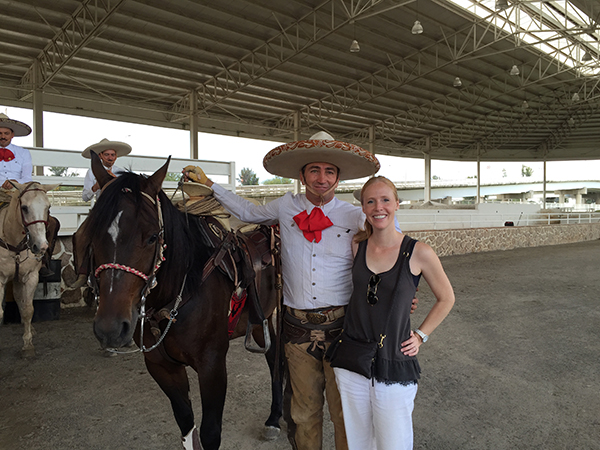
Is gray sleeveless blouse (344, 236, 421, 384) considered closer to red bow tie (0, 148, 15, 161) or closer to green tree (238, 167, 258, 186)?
red bow tie (0, 148, 15, 161)

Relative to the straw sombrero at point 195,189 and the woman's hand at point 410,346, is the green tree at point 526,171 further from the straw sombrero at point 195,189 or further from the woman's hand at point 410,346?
the woman's hand at point 410,346

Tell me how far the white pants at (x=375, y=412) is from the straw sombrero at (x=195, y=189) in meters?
1.22

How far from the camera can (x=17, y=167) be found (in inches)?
166

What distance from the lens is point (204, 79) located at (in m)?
15.9

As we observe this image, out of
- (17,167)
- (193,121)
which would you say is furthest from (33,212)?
(193,121)

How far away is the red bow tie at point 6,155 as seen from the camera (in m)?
4.03

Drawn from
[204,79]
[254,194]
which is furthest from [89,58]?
[254,194]

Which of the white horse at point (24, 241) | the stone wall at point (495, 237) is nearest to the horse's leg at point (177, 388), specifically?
the white horse at point (24, 241)

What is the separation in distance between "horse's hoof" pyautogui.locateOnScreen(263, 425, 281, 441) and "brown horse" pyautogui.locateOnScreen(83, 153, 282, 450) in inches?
20.6

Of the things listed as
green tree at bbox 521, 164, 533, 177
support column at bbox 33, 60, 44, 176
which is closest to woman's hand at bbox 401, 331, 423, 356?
support column at bbox 33, 60, 44, 176

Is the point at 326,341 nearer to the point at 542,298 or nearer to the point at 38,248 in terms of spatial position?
the point at 38,248

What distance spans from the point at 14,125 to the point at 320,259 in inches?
157

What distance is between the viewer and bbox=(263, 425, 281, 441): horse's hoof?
104 inches

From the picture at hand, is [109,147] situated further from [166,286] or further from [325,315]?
[325,315]
